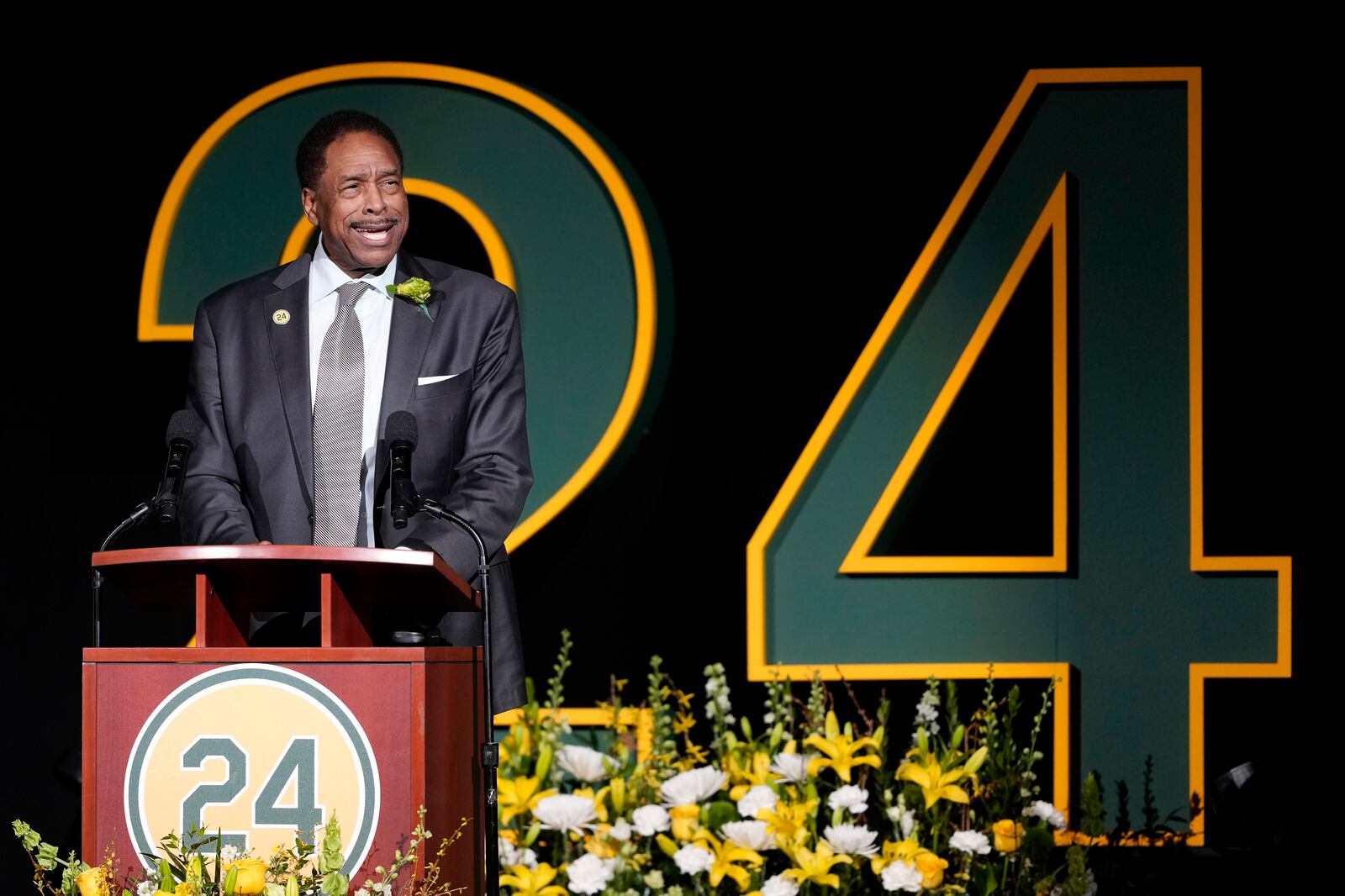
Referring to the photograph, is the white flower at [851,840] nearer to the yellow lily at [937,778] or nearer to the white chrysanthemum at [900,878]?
the white chrysanthemum at [900,878]

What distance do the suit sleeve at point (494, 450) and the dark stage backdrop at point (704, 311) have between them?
0.74 metres

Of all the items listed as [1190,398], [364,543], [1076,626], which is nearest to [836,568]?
[1076,626]

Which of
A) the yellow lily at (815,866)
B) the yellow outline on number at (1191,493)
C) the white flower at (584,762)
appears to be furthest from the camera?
the yellow outline on number at (1191,493)

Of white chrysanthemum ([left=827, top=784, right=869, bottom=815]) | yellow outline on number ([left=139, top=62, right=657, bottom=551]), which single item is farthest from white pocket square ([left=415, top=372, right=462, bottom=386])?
Result: white chrysanthemum ([left=827, top=784, right=869, bottom=815])

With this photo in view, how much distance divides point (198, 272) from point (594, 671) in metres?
1.52

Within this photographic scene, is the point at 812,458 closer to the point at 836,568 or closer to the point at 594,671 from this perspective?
the point at 836,568

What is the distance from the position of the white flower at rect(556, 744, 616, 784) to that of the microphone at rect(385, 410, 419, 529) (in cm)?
111

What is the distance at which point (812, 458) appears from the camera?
3.58 meters

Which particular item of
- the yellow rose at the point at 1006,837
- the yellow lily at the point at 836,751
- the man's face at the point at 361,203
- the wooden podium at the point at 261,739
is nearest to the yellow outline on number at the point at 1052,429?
the yellow lily at the point at 836,751

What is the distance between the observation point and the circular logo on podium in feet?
6.33

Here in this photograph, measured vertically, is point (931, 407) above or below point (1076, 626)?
above

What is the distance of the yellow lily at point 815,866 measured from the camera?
2.71 meters

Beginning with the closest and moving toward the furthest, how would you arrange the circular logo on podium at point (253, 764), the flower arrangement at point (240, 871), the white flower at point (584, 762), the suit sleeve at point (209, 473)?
1. the flower arrangement at point (240, 871)
2. the circular logo on podium at point (253, 764)
3. the suit sleeve at point (209, 473)
4. the white flower at point (584, 762)

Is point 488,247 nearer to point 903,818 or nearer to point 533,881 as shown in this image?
point 533,881
